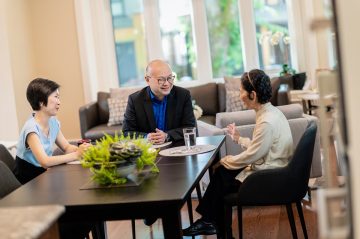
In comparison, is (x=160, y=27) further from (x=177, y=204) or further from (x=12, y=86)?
(x=177, y=204)

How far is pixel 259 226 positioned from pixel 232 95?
9.57 ft

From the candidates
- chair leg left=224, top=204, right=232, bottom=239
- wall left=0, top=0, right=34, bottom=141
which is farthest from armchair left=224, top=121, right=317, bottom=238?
wall left=0, top=0, right=34, bottom=141

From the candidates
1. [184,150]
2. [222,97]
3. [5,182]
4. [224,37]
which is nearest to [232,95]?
[222,97]

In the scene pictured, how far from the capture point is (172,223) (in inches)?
79.4

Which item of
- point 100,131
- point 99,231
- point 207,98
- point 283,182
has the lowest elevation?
point 99,231

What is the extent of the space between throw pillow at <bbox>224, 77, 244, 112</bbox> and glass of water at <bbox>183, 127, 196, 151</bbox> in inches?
129

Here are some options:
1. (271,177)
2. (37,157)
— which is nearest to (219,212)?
(271,177)

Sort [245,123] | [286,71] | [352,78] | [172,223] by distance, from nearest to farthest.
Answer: [352,78] → [172,223] → [245,123] → [286,71]

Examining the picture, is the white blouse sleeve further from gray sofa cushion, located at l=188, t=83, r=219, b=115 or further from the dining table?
gray sofa cushion, located at l=188, t=83, r=219, b=115

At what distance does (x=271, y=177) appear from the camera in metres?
2.79

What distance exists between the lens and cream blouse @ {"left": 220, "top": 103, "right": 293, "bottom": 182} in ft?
9.41

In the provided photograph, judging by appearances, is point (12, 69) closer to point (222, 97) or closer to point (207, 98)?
point (207, 98)

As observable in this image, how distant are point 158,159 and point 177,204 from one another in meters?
0.87

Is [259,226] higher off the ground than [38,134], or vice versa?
[38,134]
